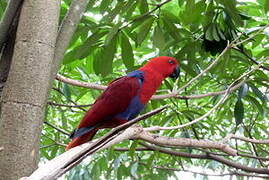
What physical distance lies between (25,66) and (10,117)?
0.32ft

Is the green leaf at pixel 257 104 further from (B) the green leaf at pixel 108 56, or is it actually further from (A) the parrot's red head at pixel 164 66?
(B) the green leaf at pixel 108 56

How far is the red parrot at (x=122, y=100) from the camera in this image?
138 cm

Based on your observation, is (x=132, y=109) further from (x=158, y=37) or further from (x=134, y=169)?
(x=134, y=169)

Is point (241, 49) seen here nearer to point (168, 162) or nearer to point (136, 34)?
point (136, 34)

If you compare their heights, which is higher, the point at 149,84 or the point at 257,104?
the point at 149,84

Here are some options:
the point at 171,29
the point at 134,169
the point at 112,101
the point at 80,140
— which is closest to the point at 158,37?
the point at 171,29

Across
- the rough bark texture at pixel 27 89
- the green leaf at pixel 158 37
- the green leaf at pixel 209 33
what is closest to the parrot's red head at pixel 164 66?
the green leaf at pixel 158 37

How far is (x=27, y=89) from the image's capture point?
631 mm

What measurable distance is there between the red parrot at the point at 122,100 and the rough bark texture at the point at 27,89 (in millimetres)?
688

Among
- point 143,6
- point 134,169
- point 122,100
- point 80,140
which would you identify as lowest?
point 134,169

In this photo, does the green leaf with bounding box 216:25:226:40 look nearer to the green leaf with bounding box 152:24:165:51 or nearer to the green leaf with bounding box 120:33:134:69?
the green leaf with bounding box 152:24:165:51

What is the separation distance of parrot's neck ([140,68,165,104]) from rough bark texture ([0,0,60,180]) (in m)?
0.82

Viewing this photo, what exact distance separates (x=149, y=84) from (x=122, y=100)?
5.9 inches

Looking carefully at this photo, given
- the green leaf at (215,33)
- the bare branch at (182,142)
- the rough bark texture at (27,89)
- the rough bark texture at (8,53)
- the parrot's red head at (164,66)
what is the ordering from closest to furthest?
the rough bark texture at (27,89) < the rough bark texture at (8,53) < the bare branch at (182,142) < the green leaf at (215,33) < the parrot's red head at (164,66)
